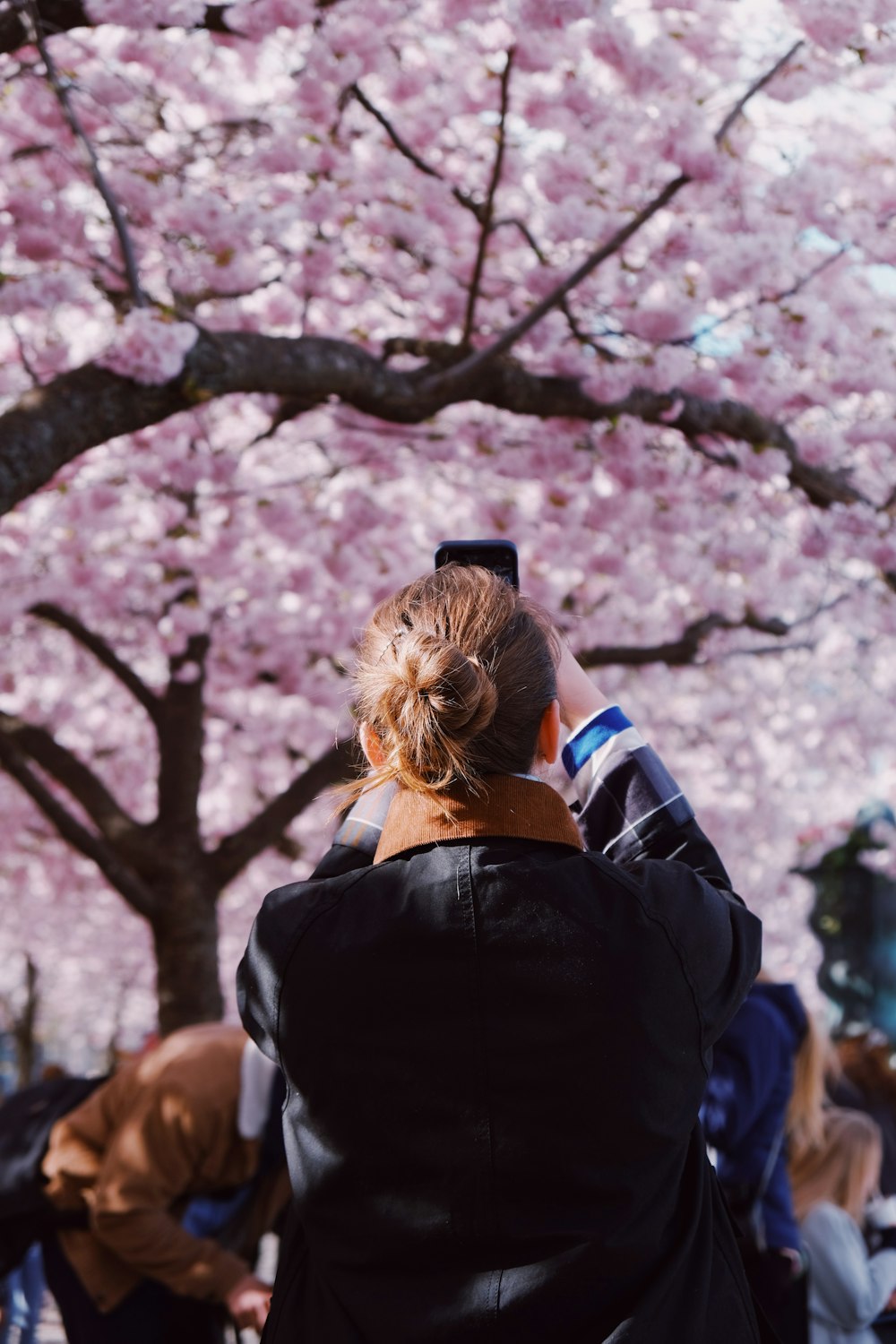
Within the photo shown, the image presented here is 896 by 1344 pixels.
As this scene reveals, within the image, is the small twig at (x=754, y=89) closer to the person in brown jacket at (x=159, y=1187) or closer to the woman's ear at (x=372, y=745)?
the person in brown jacket at (x=159, y=1187)

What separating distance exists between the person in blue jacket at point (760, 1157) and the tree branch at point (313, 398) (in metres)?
2.14

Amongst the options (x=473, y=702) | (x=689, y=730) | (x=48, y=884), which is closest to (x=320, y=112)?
(x=473, y=702)

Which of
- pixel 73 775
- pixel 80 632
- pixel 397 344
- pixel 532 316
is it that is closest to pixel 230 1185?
pixel 532 316

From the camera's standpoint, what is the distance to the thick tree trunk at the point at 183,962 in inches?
260

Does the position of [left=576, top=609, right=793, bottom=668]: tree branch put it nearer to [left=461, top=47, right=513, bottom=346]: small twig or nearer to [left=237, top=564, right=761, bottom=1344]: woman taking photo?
[left=461, top=47, right=513, bottom=346]: small twig

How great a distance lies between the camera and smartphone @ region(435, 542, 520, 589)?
181 cm

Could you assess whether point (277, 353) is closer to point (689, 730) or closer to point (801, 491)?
point (801, 491)

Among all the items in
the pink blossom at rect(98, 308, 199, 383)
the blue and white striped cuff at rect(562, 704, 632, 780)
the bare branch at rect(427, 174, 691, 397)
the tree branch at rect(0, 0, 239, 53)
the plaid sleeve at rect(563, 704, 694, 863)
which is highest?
the tree branch at rect(0, 0, 239, 53)

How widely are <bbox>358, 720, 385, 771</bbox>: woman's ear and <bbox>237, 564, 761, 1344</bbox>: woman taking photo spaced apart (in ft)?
0.08

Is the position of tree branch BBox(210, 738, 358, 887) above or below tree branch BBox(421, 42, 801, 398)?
below

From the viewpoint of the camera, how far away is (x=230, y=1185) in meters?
3.17

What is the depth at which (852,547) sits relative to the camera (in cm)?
588

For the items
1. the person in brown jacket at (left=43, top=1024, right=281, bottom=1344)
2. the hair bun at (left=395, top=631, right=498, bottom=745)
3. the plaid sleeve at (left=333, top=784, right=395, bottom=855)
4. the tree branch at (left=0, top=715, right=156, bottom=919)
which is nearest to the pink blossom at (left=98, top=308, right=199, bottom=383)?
the person in brown jacket at (left=43, top=1024, right=281, bottom=1344)

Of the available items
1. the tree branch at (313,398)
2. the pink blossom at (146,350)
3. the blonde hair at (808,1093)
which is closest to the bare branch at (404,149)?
the tree branch at (313,398)
